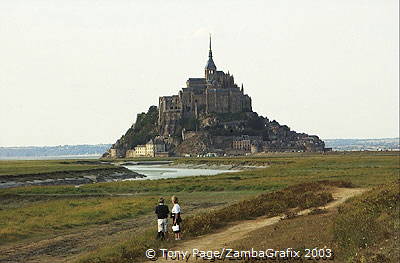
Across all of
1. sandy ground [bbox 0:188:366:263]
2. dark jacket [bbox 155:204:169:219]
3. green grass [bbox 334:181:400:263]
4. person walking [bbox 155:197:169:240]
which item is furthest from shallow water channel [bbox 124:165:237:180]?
dark jacket [bbox 155:204:169:219]

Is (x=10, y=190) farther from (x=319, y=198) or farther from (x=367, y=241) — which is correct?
(x=367, y=241)

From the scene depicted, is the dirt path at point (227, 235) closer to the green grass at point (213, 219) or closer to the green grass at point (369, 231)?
the green grass at point (213, 219)

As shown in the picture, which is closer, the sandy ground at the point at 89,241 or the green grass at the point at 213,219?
the green grass at the point at 213,219

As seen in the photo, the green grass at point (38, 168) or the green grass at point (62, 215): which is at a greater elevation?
the green grass at point (38, 168)

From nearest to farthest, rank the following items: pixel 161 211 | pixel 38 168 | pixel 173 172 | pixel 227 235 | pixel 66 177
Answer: pixel 161 211 < pixel 227 235 < pixel 66 177 < pixel 38 168 < pixel 173 172

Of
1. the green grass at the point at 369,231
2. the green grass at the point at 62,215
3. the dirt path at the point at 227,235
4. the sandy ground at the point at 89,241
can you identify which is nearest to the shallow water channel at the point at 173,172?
the green grass at the point at 62,215

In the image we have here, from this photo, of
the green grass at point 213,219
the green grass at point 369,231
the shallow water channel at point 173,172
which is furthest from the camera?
the shallow water channel at point 173,172

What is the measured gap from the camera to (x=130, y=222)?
37.8m

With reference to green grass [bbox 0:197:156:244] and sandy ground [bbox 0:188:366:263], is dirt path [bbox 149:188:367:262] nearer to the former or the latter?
sandy ground [bbox 0:188:366:263]

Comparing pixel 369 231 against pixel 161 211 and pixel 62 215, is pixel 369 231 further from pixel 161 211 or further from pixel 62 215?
pixel 62 215

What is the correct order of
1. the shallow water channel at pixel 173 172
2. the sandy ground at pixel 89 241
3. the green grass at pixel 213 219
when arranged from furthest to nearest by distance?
the shallow water channel at pixel 173 172 < the sandy ground at pixel 89 241 < the green grass at pixel 213 219

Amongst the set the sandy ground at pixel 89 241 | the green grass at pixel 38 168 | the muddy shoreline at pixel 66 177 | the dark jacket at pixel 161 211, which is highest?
the green grass at pixel 38 168

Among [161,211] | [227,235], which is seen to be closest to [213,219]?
[227,235]

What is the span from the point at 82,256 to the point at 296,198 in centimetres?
1791
